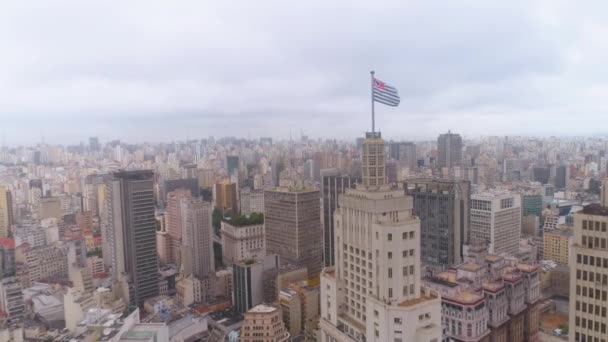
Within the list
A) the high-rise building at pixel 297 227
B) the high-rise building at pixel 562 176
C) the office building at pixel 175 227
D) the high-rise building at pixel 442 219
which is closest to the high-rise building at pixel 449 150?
the high-rise building at pixel 562 176

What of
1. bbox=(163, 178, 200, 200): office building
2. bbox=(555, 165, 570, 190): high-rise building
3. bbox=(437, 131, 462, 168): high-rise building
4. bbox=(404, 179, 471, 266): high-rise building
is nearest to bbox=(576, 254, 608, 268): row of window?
bbox=(404, 179, 471, 266): high-rise building

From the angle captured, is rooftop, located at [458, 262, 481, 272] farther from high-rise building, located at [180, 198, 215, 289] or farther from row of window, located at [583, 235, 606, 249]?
high-rise building, located at [180, 198, 215, 289]

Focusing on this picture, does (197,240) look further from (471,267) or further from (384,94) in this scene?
(384,94)

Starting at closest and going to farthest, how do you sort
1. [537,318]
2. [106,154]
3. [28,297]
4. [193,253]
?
[537,318] < [28,297] < [193,253] < [106,154]

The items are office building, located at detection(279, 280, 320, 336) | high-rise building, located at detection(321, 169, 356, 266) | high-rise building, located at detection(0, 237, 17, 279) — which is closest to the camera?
office building, located at detection(279, 280, 320, 336)

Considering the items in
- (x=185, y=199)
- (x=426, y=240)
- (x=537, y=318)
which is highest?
(x=185, y=199)

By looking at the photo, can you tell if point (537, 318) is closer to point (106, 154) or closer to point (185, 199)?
point (185, 199)

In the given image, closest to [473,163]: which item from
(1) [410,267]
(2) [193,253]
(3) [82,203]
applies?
(2) [193,253]
